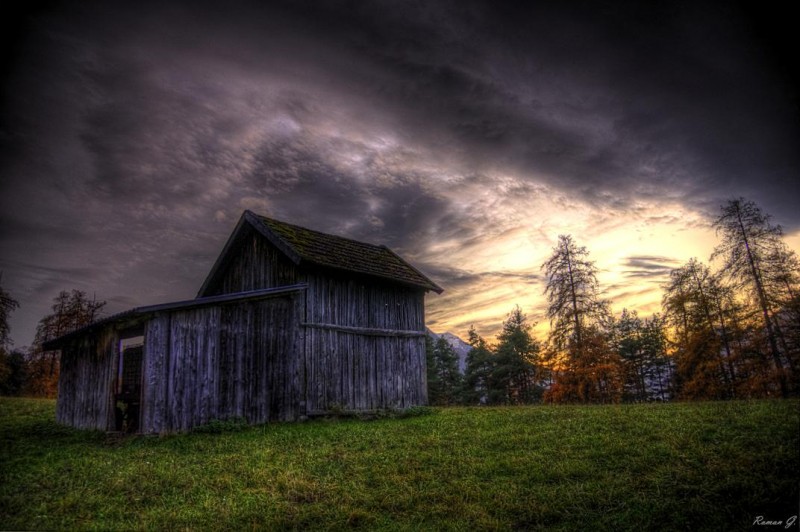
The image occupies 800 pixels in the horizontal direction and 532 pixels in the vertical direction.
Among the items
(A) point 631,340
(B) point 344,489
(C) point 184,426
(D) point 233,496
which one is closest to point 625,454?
(B) point 344,489

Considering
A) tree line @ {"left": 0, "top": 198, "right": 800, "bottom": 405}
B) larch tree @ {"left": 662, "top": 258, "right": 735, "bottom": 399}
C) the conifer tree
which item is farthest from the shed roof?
the conifer tree

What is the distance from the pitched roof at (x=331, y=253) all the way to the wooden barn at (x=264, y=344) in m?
0.08

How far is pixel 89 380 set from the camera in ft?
54.7

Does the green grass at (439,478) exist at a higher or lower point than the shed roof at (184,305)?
lower

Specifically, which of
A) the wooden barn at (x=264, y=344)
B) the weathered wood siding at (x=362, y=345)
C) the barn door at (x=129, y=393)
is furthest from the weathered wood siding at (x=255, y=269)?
the barn door at (x=129, y=393)

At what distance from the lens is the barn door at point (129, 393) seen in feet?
49.1

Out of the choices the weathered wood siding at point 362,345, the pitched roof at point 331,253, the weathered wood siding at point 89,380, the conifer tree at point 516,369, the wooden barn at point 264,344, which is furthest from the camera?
the conifer tree at point 516,369

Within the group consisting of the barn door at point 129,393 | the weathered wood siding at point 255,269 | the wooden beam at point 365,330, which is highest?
the weathered wood siding at point 255,269

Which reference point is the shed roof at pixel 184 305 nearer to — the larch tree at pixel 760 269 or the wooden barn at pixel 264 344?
the wooden barn at pixel 264 344

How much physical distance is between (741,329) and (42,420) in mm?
35013

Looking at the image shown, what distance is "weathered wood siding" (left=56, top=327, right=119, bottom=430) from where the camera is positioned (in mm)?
15102

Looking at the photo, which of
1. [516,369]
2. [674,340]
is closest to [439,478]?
[674,340]

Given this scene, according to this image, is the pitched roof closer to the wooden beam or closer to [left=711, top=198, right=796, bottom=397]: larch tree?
the wooden beam

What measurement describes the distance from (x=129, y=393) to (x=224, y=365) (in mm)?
3569
